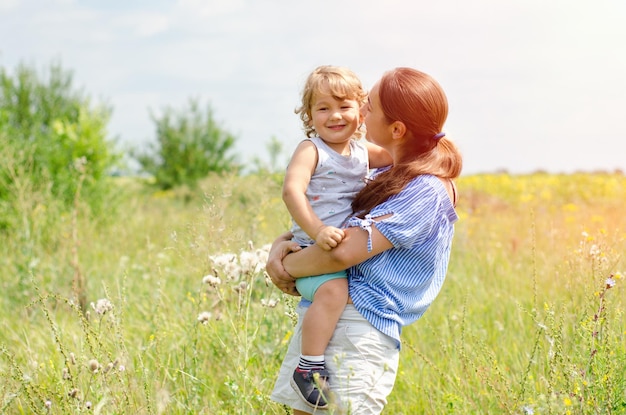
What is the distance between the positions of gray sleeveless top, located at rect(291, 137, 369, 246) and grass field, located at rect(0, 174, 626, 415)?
1.94 ft

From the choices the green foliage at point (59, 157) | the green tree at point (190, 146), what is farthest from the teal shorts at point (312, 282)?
the green tree at point (190, 146)

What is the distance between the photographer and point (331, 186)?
8.77 ft

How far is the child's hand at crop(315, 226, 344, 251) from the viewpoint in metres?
2.39

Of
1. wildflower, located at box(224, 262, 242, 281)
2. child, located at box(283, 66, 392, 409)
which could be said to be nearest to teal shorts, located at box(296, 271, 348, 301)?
child, located at box(283, 66, 392, 409)

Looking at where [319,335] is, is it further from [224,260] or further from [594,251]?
[594,251]

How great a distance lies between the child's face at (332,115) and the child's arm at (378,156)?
0.64 ft

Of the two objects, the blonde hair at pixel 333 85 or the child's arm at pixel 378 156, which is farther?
the child's arm at pixel 378 156

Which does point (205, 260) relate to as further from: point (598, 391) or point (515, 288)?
point (515, 288)

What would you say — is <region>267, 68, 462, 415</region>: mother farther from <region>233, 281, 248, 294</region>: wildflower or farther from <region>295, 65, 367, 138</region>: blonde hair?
<region>233, 281, 248, 294</region>: wildflower

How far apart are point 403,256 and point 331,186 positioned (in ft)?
1.23

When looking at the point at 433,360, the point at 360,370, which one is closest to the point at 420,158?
the point at 360,370

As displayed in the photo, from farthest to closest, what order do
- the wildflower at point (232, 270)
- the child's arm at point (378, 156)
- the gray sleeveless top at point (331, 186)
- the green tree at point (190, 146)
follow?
the green tree at point (190, 146) < the wildflower at point (232, 270) < the child's arm at point (378, 156) < the gray sleeveless top at point (331, 186)

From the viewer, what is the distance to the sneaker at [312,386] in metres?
2.45

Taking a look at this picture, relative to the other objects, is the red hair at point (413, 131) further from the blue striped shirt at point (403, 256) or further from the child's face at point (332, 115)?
the child's face at point (332, 115)
